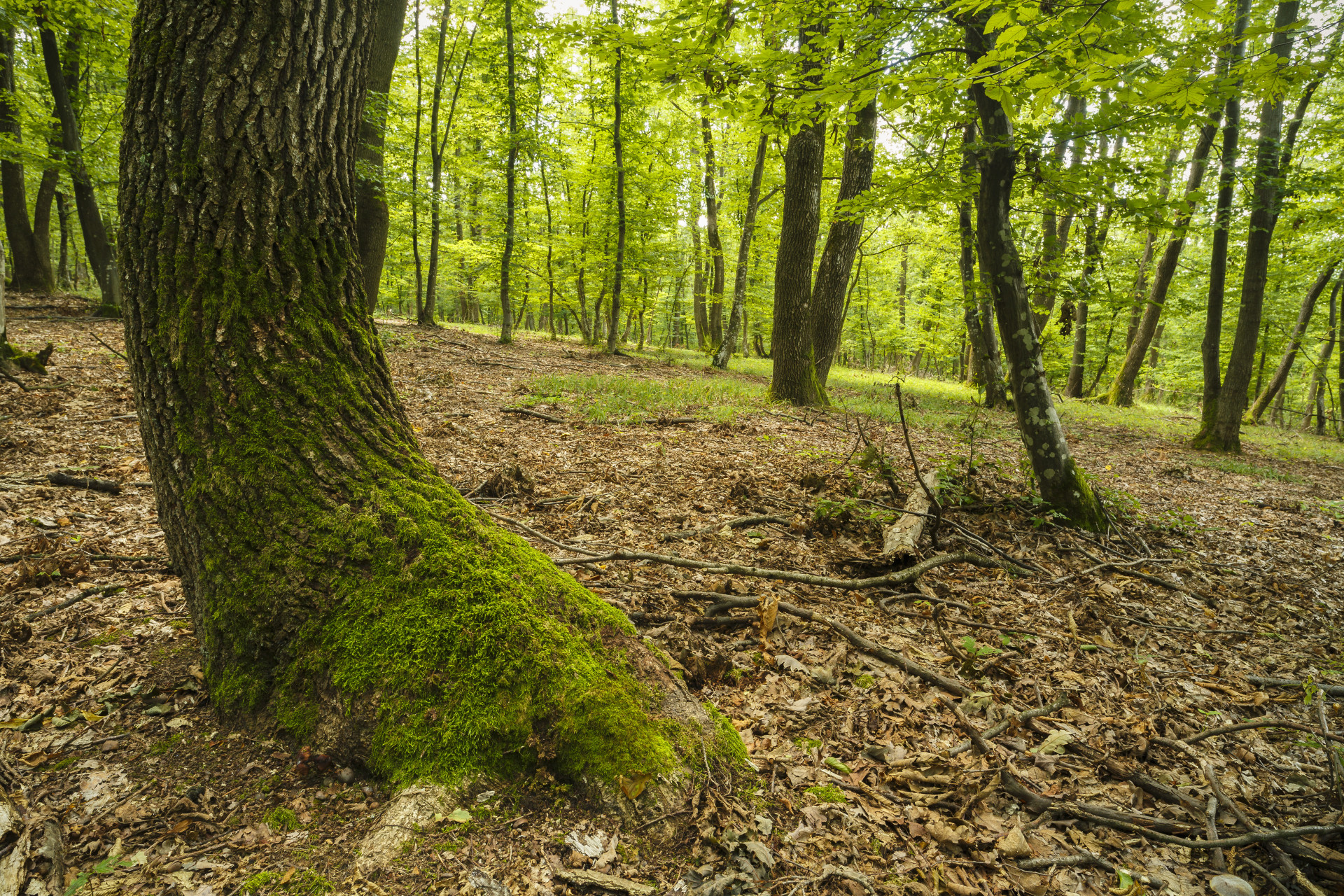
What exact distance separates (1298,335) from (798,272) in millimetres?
16837

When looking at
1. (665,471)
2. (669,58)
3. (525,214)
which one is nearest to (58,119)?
(525,214)

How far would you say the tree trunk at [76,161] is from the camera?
10.3m

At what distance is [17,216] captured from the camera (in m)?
12.7

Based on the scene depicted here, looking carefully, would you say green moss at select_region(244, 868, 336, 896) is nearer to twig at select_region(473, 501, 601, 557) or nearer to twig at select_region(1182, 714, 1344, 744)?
twig at select_region(473, 501, 601, 557)

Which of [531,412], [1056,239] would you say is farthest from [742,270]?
[531,412]

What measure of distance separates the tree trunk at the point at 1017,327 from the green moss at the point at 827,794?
4315 mm

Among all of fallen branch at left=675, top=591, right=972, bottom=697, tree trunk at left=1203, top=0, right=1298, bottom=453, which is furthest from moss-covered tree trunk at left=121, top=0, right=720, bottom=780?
tree trunk at left=1203, top=0, right=1298, bottom=453

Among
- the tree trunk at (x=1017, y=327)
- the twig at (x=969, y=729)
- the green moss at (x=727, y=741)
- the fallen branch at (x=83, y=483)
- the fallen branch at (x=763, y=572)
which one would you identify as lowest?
the twig at (x=969, y=729)

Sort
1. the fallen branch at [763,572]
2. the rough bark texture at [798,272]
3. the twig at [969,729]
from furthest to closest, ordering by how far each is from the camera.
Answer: the rough bark texture at [798,272], the fallen branch at [763,572], the twig at [969,729]

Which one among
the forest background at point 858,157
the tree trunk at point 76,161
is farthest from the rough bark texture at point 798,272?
the tree trunk at point 76,161

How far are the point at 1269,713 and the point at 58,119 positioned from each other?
19.3 metres

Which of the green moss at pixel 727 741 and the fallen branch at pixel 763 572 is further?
the fallen branch at pixel 763 572

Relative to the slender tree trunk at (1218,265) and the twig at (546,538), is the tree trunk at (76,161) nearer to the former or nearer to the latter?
the twig at (546,538)

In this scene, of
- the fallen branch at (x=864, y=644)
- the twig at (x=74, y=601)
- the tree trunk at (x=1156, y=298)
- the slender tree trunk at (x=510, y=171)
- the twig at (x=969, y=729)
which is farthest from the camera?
the slender tree trunk at (x=510, y=171)
